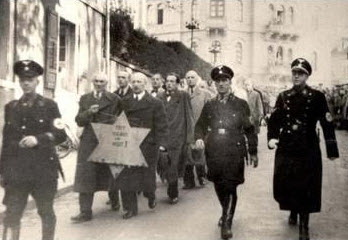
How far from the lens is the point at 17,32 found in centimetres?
866

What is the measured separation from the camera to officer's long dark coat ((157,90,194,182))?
7.62 meters

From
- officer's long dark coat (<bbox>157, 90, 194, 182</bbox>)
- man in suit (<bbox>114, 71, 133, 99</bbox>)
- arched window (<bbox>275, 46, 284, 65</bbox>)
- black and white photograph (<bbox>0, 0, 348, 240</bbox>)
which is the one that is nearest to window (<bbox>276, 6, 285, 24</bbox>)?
arched window (<bbox>275, 46, 284, 65</bbox>)

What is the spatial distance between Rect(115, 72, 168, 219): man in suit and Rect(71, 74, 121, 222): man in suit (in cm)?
17

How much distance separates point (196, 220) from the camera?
20.3ft

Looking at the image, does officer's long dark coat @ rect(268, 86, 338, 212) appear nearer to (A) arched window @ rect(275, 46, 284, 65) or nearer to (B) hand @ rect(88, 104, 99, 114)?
(B) hand @ rect(88, 104, 99, 114)

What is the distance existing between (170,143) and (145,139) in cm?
→ 119

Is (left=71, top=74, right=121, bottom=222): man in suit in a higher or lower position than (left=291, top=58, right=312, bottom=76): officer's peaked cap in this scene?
lower

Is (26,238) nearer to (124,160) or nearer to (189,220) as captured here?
(124,160)

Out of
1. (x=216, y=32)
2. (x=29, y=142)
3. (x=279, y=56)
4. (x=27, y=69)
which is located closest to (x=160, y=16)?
(x=216, y=32)

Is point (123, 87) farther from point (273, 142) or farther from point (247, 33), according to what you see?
point (247, 33)

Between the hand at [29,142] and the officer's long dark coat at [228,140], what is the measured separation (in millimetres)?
1734

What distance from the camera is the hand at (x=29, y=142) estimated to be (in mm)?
4289

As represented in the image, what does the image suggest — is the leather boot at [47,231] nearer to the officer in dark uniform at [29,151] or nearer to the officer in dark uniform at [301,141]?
the officer in dark uniform at [29,151]

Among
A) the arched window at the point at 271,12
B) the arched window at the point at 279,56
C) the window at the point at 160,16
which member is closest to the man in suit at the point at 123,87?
the window at the point at 160,16
